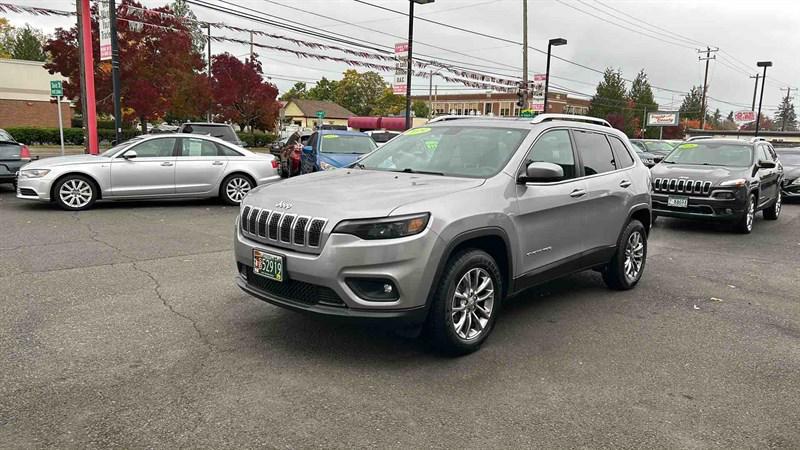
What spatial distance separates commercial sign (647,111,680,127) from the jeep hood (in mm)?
76855

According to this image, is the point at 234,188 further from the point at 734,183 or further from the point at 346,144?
the point at 734,183

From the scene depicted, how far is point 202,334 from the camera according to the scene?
464cm

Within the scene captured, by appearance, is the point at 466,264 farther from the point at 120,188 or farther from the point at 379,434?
the point at 120,188

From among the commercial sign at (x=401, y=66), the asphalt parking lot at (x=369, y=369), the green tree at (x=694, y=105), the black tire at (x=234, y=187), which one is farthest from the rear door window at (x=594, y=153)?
the green tree at (x=694, y=105)

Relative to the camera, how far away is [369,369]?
407 centimetres

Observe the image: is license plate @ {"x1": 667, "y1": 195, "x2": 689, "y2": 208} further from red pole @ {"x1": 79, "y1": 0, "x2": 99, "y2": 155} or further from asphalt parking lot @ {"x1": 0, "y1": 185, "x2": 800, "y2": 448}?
red pole @ {"x1": 79, "y1": 0, "x2": 99, "y2": 155}

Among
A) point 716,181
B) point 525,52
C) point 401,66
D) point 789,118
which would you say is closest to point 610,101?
point 525,52

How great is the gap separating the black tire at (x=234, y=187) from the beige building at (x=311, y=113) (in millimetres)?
76263

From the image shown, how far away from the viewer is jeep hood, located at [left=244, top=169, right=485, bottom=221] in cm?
394

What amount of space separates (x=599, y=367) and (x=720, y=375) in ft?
2.79

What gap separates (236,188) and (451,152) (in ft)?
26.1

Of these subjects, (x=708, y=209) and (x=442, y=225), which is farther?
(x=708, y=209)

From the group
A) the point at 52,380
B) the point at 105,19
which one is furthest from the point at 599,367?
the point at 105,19

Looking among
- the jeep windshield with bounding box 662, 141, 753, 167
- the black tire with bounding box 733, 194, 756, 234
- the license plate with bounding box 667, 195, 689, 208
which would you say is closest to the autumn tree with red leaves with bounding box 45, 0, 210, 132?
the jeep windshield with bounding box 662, 141, 753, 167
